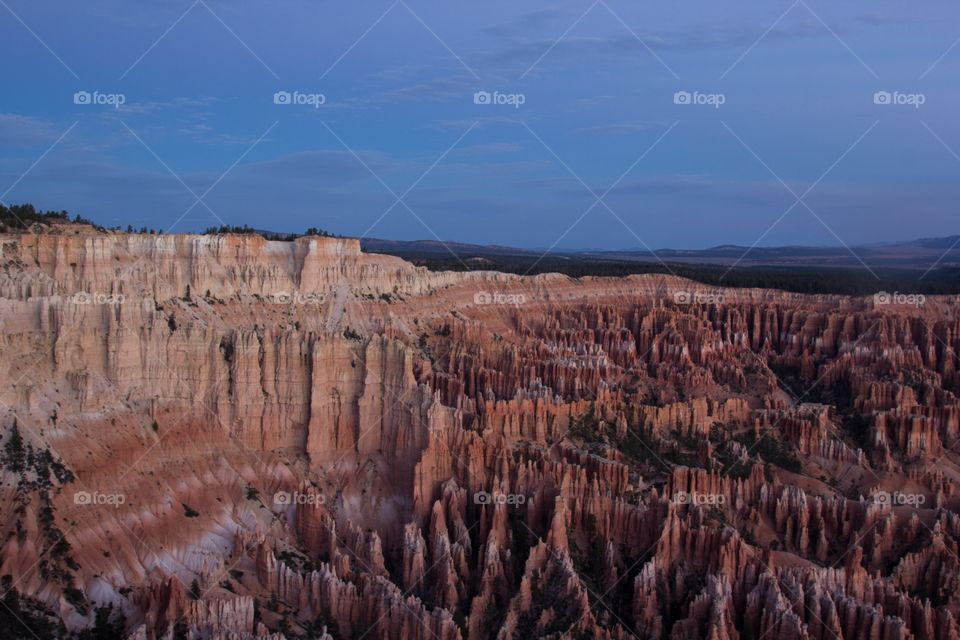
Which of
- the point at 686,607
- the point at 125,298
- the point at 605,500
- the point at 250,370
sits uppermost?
the point at 125,298

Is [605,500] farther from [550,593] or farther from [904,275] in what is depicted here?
[904,275]

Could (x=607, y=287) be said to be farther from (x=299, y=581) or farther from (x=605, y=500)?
(x=299, y=581)

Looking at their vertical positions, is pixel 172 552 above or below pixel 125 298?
below

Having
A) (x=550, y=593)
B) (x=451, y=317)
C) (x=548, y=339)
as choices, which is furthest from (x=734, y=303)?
(x=550, y=593)

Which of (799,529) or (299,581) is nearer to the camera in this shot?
(299,581)

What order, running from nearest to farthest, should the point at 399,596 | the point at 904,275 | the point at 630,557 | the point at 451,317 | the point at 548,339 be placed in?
the point at 399,596
the point at 630,557
the point at 451,317
the point at 548,339
the point at 904,275

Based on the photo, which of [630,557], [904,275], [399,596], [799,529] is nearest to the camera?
[399,596]
